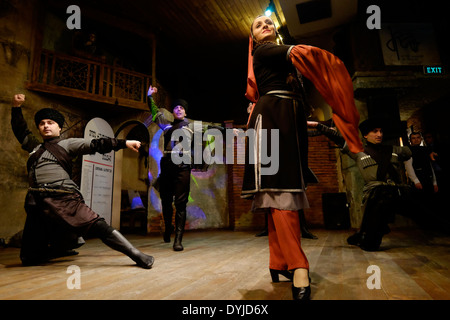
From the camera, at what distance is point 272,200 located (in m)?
1.42

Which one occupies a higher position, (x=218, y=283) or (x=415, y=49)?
(x=415, y=49)

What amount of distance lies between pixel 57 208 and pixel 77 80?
5.69 m

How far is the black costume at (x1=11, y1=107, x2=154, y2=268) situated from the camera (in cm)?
205

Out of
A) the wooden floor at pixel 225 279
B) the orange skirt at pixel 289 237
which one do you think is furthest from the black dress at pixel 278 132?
the wooden floor at pixel 225 279

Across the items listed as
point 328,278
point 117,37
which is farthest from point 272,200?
point 117,37

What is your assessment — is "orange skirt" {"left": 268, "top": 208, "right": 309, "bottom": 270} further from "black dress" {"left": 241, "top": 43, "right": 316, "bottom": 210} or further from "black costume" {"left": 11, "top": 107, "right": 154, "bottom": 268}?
"black costume" {"left": 11, "top": 107, "right": 154, "bottom": 268}

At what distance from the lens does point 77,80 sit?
6.55 metres

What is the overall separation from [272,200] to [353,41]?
5869 millimetres

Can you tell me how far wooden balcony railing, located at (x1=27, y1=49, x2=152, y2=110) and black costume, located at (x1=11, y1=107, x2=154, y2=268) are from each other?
4538mm

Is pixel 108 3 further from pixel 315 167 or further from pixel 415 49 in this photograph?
pixel 415 49

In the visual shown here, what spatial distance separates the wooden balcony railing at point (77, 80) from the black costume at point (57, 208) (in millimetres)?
4538

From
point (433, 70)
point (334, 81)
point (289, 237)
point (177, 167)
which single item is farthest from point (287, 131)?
point (433, 70)

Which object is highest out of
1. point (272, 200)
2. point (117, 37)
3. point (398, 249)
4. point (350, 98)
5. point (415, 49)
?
point (117, 37)

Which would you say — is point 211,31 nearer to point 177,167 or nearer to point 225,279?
point 177,167
